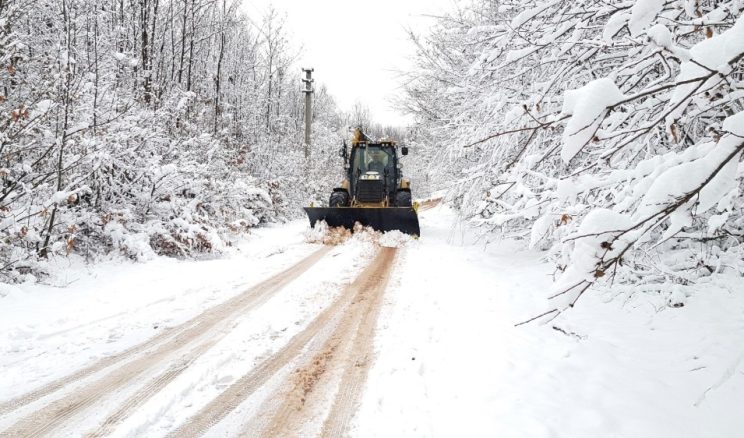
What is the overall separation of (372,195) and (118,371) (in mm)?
9906

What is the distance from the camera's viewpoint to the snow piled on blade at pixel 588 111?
1275mm

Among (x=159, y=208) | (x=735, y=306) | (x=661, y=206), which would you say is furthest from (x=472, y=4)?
(x=661, y=206)

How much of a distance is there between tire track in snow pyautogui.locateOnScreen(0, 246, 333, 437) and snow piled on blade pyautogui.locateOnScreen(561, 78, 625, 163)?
2972 millimetres

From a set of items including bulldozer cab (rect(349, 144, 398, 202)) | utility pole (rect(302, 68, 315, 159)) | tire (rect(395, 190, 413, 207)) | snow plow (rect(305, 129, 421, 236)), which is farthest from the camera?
utility pole (rect(302, 68, 315, 159))

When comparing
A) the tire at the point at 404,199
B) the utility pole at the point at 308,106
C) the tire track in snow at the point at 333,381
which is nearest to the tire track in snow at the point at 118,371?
the tire track in snow at the point at 333,381

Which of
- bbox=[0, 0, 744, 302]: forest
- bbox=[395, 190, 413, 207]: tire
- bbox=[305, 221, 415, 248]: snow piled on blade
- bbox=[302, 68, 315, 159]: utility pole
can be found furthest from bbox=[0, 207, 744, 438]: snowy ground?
bbox=[302, 68, 315, 159]: utility pole

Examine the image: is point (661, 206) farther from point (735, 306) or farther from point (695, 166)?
point (735, 306)

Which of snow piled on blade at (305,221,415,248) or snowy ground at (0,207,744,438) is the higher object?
snow piled on blade at (305,221,415,248)

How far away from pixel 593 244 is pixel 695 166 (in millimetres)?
374

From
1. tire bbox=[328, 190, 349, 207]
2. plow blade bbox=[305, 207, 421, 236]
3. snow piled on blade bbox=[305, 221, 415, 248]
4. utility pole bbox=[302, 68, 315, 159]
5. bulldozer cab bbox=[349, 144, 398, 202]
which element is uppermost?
utility pole bbox=[302, 68, 315, 159]

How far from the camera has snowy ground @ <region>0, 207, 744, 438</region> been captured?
2568 mm

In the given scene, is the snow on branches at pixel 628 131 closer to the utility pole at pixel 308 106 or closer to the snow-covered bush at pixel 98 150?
the snow-covered bush at pixel 98 150

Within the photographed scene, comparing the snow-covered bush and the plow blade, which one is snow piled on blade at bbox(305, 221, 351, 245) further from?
the snow-covered bush

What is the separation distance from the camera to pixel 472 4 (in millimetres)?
7762
